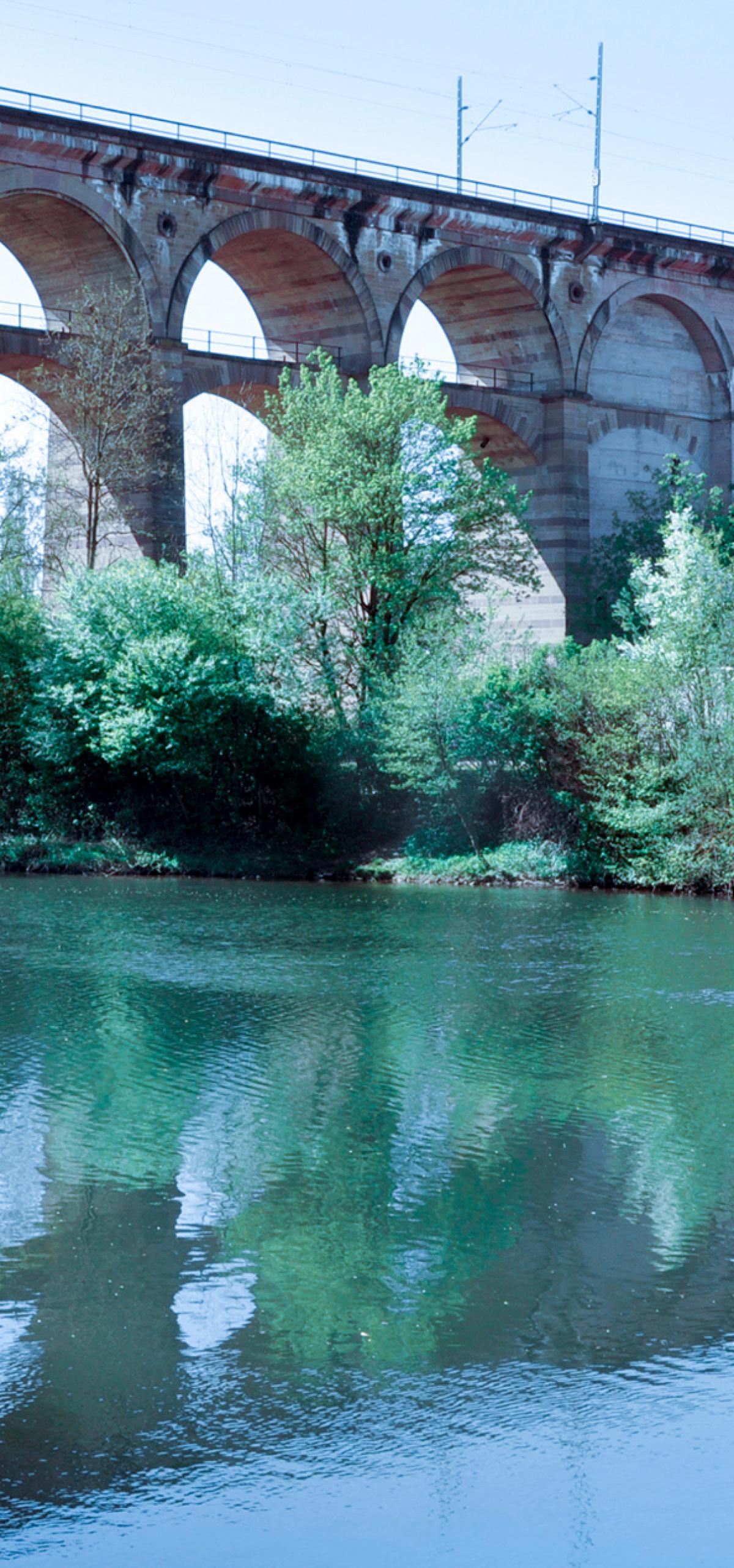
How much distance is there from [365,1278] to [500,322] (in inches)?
1321

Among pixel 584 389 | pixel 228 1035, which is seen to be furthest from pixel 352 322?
pixel 228 1035

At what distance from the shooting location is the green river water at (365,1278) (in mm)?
5102

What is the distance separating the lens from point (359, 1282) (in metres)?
7.07

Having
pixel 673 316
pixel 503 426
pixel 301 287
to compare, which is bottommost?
pixel 503 426

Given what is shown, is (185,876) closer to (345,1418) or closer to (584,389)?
(584,389)

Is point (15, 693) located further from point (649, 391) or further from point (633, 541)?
point (649, 391)

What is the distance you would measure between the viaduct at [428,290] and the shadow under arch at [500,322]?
0.04 meters

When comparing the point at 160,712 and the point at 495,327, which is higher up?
the point at 495,327

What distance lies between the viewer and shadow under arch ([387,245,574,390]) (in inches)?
1467

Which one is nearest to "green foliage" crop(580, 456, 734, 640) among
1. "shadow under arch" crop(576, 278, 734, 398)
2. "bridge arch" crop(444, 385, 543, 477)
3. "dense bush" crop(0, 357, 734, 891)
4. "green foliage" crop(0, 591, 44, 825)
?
"bridge arch" crop(444, 385, 543, 477)

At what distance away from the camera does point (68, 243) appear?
31344mm

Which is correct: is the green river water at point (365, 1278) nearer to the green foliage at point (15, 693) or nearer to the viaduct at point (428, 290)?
the green foliage at point (15, 693)

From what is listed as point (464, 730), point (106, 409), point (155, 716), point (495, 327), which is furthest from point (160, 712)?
point (495, 327)

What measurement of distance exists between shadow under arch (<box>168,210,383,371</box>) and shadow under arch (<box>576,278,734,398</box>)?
6.01 meters
